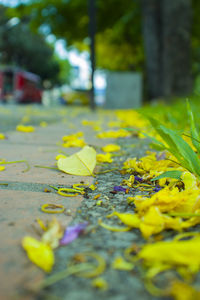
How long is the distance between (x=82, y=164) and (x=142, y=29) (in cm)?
1045

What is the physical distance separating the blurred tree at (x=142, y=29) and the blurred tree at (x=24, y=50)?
12.3 m

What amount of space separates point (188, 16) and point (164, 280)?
30.1 ft

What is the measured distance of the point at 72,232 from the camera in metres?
0.91

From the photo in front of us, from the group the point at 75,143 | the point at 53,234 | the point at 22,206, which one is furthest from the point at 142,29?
the point at 53,234

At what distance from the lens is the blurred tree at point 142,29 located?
29.1 ft

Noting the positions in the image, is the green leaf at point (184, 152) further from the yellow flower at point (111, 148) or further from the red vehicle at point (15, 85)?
the red vehicle at point (15, 85)

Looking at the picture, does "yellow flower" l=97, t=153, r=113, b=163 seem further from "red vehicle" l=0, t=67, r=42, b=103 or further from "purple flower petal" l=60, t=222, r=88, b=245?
"red vehicle" l=0, t=67, r=42, b=103

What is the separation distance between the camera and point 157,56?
34.8 feet

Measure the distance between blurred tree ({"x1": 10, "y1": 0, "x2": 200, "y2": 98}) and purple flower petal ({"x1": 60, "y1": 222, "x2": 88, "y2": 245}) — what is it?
8553 mm

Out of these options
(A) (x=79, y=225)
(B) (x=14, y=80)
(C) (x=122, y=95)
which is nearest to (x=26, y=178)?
(A) (x=79, y=225)

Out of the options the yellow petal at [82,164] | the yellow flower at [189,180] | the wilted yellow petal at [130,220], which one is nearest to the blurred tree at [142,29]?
the yellow petal at [82,164]

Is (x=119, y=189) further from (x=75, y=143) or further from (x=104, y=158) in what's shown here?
(x=75, y=143)

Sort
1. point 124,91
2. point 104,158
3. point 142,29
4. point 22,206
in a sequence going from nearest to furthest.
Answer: point 22,206 < point 104,158 < point 142,29 < point 124,91

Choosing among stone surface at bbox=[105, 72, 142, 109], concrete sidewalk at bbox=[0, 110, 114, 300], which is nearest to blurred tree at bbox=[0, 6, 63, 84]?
stone surface at bbox=[105, 72, 142, 109]
